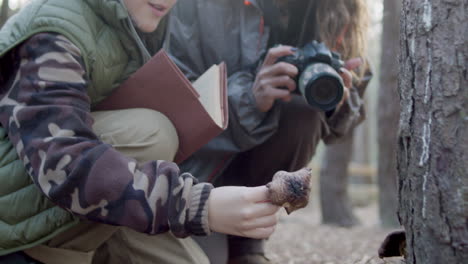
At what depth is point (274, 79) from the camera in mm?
1869

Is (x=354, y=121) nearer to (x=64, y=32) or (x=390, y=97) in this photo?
(x=64, y=32)

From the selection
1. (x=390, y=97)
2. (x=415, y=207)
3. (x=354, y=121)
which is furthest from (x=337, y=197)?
(x=415, y=207)

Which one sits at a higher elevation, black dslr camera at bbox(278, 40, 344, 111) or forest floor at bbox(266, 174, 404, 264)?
black dslr camera at bbox(278, 40, 344, 111)

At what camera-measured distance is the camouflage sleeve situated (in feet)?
3.49

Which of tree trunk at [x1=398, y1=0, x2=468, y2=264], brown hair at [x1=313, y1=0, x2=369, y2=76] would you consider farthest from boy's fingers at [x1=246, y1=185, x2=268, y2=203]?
brown hair at [x1=313, y1=0, x2=369, y2=76]

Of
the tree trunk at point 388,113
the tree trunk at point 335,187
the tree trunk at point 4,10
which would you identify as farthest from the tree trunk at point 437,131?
the tree trunk at point 335,187

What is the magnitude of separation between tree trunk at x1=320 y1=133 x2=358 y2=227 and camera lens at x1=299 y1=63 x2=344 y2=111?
3304 mm

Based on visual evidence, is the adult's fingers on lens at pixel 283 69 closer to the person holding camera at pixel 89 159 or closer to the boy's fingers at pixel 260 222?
the person holding camera at pixel 89 159

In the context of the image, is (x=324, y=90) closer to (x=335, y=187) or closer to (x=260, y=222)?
(x=260, y=222)

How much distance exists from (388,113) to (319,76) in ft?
9.58

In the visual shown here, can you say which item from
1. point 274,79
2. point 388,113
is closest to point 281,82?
point 274,79

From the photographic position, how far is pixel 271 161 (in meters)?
2.06

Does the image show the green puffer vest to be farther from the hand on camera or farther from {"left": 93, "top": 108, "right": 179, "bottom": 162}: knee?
the hand on camera

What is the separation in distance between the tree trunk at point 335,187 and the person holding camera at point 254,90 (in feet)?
9.71
